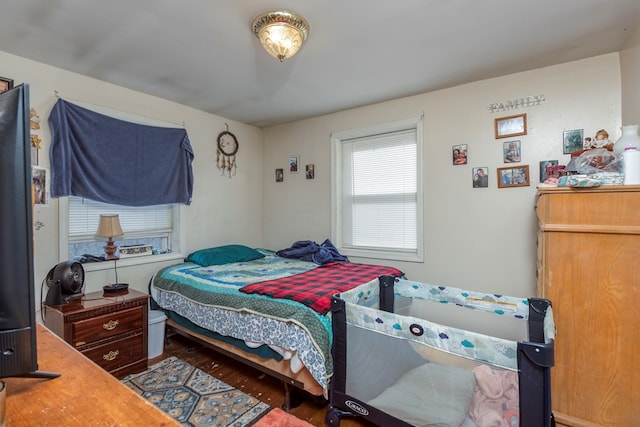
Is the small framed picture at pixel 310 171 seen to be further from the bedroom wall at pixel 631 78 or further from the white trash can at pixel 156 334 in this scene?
the bedroom wall at pixel 631 78

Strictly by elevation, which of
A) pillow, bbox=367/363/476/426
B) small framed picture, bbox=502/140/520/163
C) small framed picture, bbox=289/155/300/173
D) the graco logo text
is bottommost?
the graco logo text

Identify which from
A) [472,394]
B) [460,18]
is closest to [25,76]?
[460,18]

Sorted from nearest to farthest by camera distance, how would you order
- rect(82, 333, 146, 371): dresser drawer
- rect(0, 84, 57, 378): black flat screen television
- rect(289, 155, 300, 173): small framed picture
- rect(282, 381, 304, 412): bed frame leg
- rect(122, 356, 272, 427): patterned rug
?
rect(0, 84, 57, 378): black flat screen television < rect(122, 356, 272, 427): patterned rug < rect(282, 381, 304, 412): bed frame leg < rect(82, 333, 146, 371): dresser drawer < rect(289, 155, 300, 173): small framed picture

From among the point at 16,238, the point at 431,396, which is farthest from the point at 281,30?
the point at 431,396

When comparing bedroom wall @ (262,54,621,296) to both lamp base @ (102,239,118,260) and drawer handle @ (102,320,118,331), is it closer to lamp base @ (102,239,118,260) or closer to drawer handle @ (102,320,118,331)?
drawer handle @ (102,320,118,331)

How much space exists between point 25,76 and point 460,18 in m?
3.11

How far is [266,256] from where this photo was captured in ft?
12.3

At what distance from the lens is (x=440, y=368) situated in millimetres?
1458

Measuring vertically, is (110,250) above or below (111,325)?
above

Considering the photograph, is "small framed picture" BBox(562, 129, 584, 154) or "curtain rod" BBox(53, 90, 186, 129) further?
"curtain rod" BBox(53, 90, 186, 129)

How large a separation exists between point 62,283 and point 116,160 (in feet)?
3.77

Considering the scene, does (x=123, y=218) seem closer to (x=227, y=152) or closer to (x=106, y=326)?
(x=106, y=326)

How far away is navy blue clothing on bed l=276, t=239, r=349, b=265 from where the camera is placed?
3.28 meters

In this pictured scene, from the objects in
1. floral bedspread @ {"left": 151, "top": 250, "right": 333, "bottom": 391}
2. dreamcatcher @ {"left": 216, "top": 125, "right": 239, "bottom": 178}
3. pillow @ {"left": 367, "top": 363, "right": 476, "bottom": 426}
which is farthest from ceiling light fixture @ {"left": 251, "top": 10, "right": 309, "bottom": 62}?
dreamcatcher @ {"left": 216, "top": 125, "right": 239, "bottom": 178}
